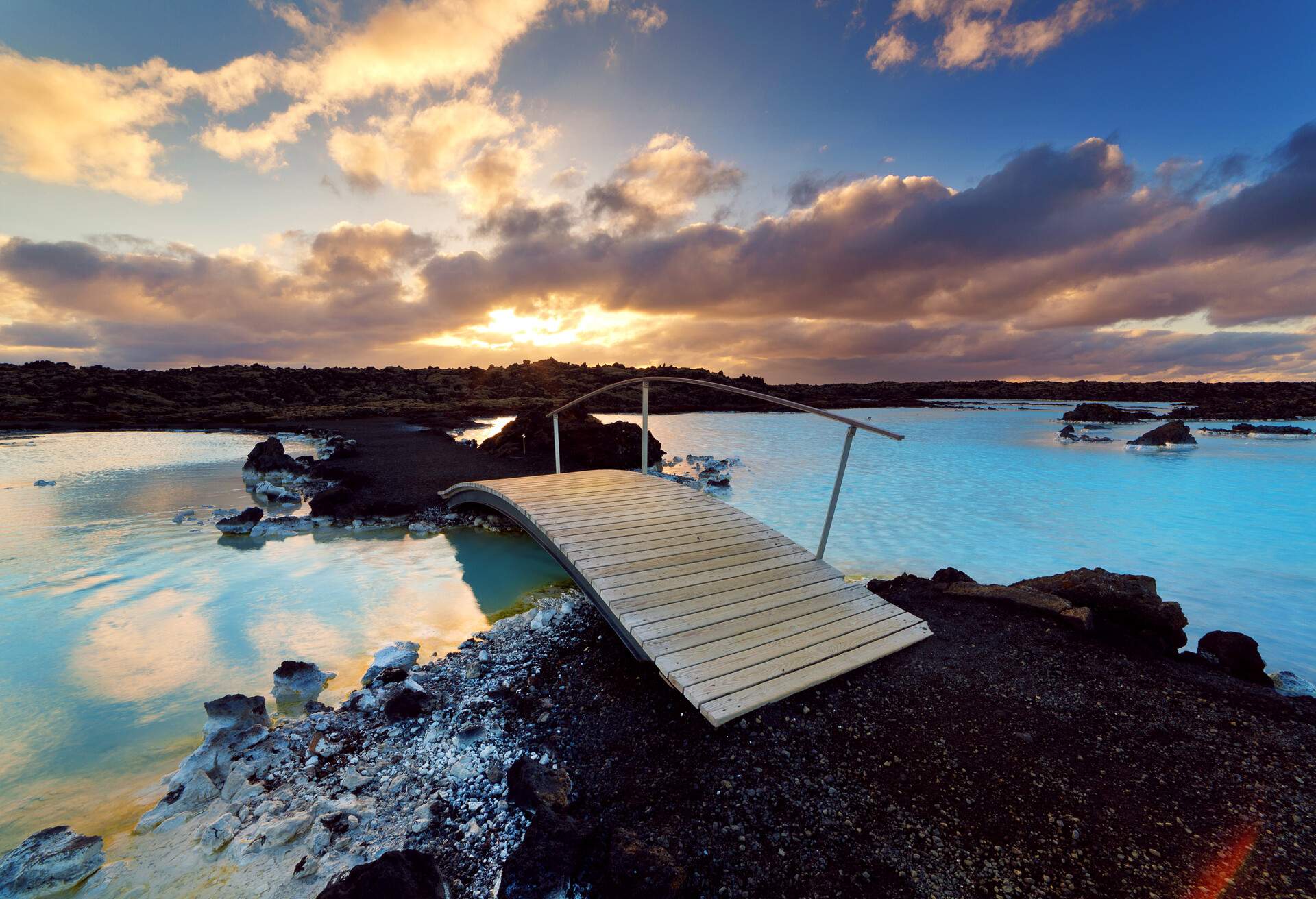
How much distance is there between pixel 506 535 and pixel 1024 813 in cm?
933

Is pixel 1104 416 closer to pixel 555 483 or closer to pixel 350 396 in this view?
pixel 555 483

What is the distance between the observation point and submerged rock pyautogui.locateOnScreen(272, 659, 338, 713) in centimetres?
495

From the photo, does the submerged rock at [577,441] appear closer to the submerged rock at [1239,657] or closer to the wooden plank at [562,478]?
the wooden plank at [562,478]

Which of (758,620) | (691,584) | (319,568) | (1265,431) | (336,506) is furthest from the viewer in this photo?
(1265,431)

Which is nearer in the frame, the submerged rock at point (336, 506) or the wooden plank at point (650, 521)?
the wooden plank at point (650, 521)

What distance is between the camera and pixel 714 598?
5.05 meters

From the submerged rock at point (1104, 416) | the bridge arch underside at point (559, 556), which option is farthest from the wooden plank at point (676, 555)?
the submerged rock at point (1104, 416)

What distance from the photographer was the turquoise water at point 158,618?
426cm

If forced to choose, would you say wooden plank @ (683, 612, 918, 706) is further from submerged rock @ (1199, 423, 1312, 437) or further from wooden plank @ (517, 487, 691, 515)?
submerged rock @ (1199, 423, 1312, 437)

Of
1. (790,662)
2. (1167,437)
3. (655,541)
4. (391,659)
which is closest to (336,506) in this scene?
(391,659)

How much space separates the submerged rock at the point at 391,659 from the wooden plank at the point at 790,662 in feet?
11.1

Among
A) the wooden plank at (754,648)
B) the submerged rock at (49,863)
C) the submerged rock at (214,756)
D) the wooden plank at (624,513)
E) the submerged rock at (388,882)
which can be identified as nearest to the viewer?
the submerged rock at (388,882)

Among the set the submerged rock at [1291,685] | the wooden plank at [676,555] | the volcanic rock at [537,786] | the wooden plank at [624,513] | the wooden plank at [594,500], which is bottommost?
the submerged rock at [1291,685]

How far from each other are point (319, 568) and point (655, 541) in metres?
6.51
